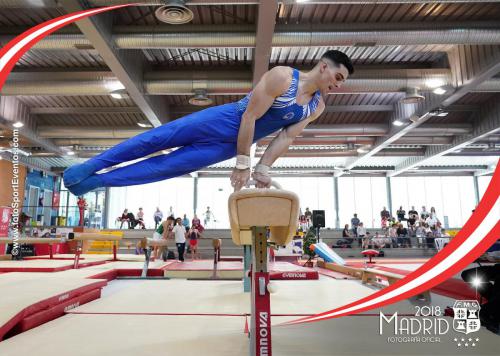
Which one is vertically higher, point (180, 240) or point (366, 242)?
point (180, 240)

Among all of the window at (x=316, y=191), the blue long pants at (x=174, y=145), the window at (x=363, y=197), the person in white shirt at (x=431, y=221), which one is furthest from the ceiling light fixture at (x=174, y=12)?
the window at (x=363, y=197)

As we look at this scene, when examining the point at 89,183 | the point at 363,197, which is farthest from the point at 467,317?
the point at 363,197

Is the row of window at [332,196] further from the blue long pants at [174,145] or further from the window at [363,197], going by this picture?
the blue long pants at [174,145]

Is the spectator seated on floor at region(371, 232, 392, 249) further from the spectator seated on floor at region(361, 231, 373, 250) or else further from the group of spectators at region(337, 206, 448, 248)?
the spectator seated on floor at region(361, 231, 373, 250)

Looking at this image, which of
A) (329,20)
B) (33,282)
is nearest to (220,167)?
(329,20)

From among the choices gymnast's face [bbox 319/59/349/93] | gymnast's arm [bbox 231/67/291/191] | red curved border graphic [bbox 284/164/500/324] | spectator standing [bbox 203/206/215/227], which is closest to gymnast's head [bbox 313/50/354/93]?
gymnast's face [bbox 319/59/349/93]

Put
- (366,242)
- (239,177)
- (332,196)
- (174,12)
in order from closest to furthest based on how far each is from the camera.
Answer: (239,177)
(174,12)
(366,242)
(332,196)

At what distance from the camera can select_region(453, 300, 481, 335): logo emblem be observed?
2.21 m

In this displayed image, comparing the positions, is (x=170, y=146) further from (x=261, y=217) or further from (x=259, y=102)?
(x=261, y=217)

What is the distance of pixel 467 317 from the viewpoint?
2.27 meters

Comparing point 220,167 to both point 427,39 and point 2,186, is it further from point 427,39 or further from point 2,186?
point 427,39

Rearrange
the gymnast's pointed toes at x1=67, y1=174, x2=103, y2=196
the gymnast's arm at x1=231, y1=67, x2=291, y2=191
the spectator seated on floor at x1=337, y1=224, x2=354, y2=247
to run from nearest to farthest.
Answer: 1. the gymnast's arm at x1=231, y1=67, x2=291, y2=191
2. the gymnast's pointed toes at x1=67, y1=174, x2=103, y2=196
3. the spectator seated on floor at x1=337, y1=224, x2=354, y2=247

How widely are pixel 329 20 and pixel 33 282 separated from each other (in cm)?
703

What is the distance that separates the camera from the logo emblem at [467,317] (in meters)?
2.21
